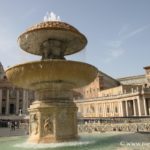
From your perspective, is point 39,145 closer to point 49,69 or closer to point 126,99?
point 49,69

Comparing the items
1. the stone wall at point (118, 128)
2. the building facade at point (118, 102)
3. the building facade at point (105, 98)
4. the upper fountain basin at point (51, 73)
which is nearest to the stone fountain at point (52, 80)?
the upper fountain basin at point (51, 73)

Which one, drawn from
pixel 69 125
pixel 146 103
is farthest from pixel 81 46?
pixel 146 103

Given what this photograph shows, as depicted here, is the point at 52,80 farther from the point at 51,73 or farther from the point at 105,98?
the point at 105,98

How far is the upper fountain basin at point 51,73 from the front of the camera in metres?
11.4

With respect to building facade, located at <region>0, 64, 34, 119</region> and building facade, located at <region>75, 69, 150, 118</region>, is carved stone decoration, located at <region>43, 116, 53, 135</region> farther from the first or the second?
building facade, located at <region>0, 64, 34, 119</region>

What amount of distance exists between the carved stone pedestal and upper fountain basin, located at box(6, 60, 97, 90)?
1.03m

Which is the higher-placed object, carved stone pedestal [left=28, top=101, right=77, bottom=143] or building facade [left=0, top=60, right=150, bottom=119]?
building facade [left=0, top=60, right=150, bottom=119]

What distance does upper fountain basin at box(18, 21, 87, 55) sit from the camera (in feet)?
41.4

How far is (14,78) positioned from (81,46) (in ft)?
14.2

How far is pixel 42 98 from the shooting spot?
41.7 ft

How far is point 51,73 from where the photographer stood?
11.7 meters

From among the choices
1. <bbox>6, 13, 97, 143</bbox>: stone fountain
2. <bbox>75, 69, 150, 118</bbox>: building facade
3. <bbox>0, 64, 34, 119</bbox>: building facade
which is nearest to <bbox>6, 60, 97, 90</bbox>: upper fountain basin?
<bbox>6, 13, 97, 143</bbox>: stone fountain

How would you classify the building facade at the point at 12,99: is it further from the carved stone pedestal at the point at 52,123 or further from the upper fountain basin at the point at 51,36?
the carved stone pedestal at the point at 52,123

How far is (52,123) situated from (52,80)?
1.98 meters
